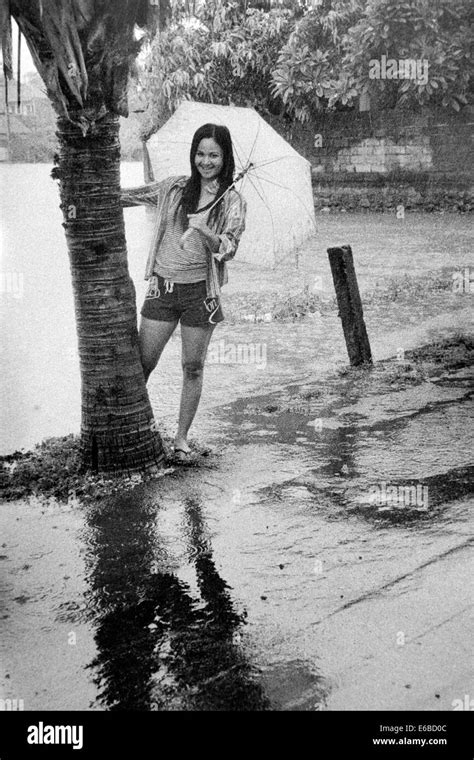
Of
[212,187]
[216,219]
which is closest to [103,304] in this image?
[216,219]

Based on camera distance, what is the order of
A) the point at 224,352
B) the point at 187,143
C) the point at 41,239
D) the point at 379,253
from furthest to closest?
1. the point at 41,239
2. the point at 379,253
3. the point at 224,352
4. the point at 187,143

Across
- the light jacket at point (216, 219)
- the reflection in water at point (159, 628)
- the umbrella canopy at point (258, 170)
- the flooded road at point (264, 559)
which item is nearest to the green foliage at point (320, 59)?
the flooded road at point (264, 559)

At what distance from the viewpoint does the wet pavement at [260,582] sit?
11.8ft

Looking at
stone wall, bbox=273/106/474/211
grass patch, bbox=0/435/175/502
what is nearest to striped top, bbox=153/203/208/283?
grass patch, bbox=0/435/175/502

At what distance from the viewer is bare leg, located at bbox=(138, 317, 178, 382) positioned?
574cm

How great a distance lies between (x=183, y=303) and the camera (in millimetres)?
5660

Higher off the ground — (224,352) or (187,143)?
(187,143)

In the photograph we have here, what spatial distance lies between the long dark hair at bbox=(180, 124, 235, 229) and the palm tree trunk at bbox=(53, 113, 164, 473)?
0.42 m

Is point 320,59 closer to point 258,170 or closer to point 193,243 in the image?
point 258,170

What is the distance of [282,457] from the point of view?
6.19m

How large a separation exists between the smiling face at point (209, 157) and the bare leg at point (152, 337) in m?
0.99

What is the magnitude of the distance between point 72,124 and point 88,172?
0.93 feet
